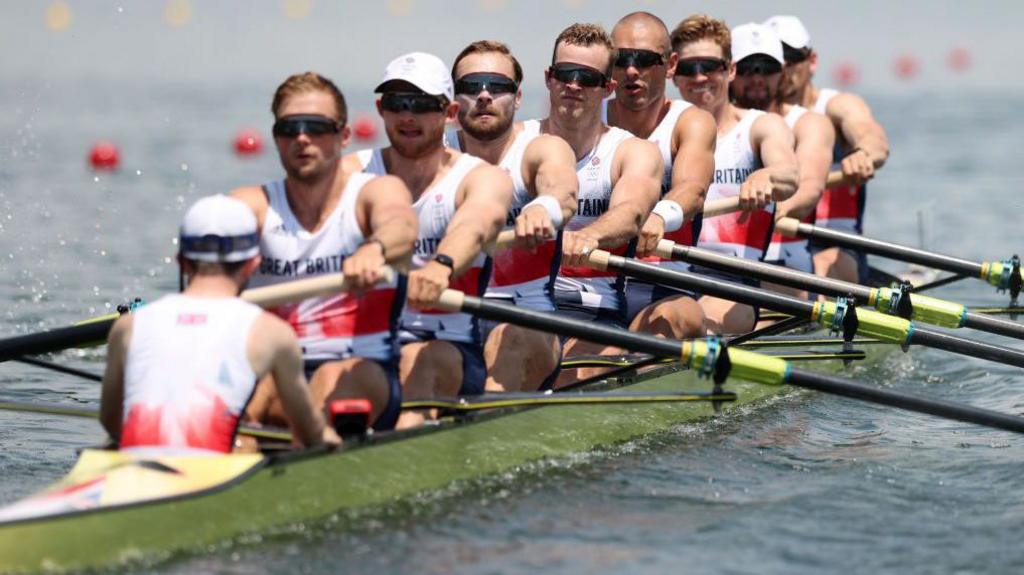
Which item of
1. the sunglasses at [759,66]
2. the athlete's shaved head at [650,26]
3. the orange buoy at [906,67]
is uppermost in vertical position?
the orange buoy at [906,67]

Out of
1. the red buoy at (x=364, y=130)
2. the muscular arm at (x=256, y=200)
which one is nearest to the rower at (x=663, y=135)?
the muscular arm at (x=256, y=200)

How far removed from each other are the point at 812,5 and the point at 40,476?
36.4 metres

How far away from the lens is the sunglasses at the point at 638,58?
919 centimetres

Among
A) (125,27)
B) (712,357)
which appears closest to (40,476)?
(712,357)

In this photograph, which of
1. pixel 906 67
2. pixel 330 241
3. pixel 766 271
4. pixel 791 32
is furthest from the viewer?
pixel 906 67

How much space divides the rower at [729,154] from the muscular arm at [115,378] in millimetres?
4440

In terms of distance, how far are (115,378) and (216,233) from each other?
622mm

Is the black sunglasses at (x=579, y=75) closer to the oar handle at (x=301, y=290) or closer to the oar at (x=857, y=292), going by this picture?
the oar at (x=857, y=292)

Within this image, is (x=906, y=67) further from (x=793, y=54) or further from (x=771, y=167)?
(x=771, y=167)

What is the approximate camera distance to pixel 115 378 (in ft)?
18.8

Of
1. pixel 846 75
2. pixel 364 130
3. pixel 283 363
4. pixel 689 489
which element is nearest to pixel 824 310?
pixel 689 489

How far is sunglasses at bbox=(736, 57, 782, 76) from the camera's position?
10.8m

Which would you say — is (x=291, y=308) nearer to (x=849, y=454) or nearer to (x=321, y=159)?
(x=321, y=159)

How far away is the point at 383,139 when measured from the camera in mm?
26297
